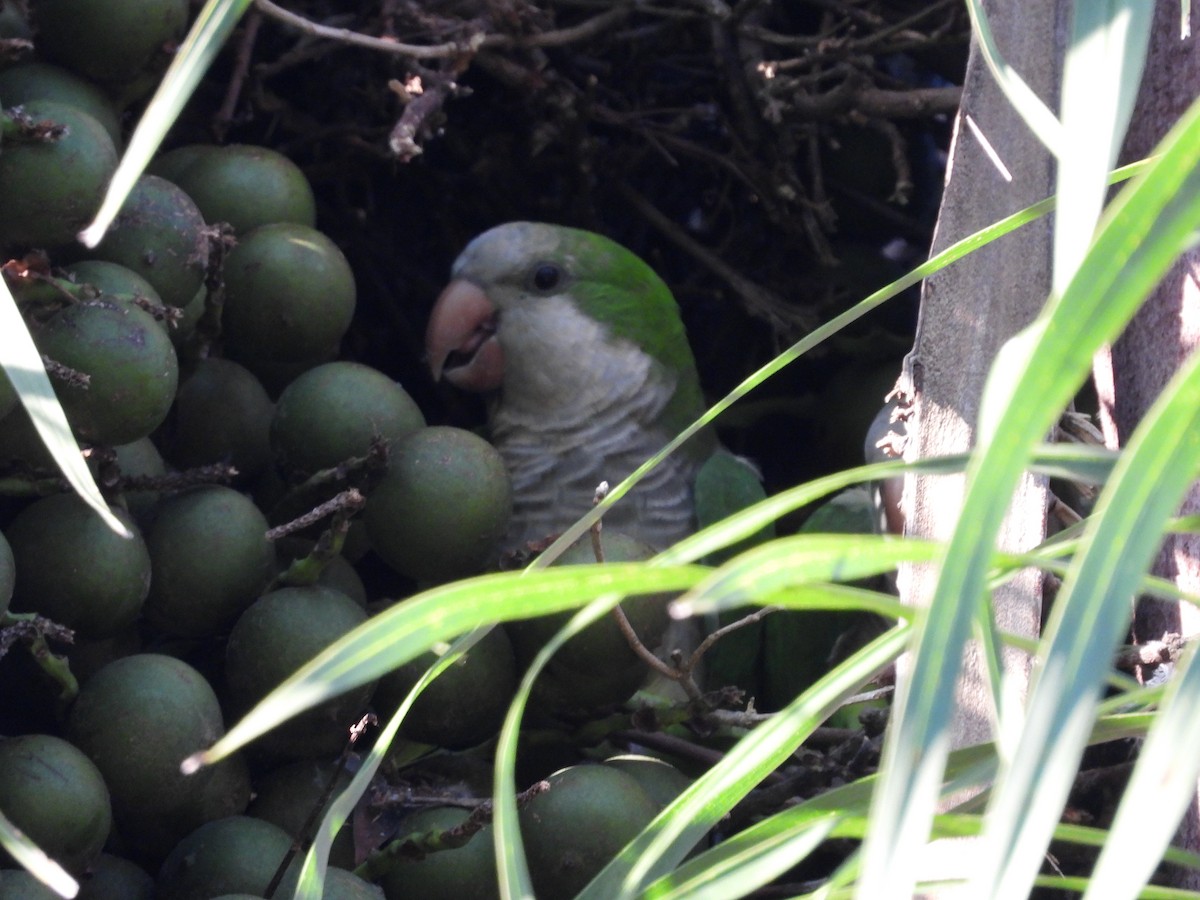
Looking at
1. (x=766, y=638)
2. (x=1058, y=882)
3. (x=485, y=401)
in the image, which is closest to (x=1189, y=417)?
(x=1058, y=882)

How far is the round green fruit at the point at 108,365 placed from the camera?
0.71m

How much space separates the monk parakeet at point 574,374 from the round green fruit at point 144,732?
1.97 ft

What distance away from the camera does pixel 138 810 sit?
70 centimetres

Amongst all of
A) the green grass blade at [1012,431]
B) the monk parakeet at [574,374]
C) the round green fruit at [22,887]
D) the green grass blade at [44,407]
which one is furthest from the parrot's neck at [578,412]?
the green grass blade at [1012,431]

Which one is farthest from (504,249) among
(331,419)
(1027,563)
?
(1027,563)

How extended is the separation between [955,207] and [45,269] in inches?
20.4

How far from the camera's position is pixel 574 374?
1.35 metres

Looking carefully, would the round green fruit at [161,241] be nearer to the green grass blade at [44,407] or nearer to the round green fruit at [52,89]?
the round green fruit at [52,89]

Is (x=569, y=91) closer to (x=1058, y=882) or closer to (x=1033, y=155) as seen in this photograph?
(x=1033, y=155)

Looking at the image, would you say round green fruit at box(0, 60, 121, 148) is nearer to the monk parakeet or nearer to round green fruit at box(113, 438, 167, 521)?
round green fruit at box(113, 438, 167, 521)

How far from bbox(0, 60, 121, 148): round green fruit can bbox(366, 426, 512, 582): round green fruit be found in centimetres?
29

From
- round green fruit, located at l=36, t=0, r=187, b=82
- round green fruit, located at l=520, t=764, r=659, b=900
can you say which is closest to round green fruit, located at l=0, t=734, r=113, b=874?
round green fruit, located at l=520, t=764, r=659, b=900

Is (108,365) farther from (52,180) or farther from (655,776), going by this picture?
(655,776)

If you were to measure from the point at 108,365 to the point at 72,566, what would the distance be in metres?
0.11
